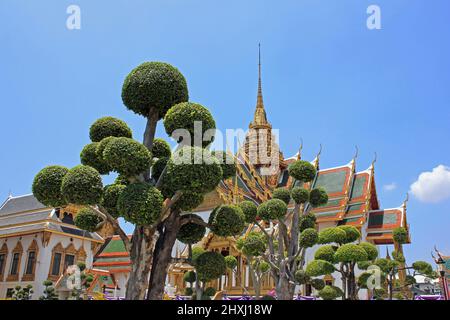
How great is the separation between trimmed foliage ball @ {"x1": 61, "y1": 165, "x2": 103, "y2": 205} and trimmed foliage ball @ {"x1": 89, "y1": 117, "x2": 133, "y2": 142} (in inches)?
69.8

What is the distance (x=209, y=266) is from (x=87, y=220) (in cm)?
283

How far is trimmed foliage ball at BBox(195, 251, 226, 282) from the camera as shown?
25.9 ft

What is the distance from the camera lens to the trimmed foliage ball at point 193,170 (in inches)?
283

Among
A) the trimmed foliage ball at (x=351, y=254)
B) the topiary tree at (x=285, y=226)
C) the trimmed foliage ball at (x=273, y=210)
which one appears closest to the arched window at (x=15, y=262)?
the topiary tree at (x=285, y=226)

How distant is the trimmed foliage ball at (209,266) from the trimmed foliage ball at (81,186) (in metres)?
2.33

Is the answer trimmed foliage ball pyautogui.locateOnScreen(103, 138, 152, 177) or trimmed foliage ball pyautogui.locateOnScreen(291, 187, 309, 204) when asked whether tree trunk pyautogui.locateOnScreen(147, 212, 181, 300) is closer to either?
trimmed foliage ball pyautogui.locateOnScreen(103, 138, 152, 177)

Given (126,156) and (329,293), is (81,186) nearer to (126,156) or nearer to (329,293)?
(126,156)

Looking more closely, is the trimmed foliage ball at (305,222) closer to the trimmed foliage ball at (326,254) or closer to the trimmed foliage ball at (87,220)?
the trimmed foliage ball at (326,254)

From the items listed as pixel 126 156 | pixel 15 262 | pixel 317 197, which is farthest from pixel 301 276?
pixel 15 262
